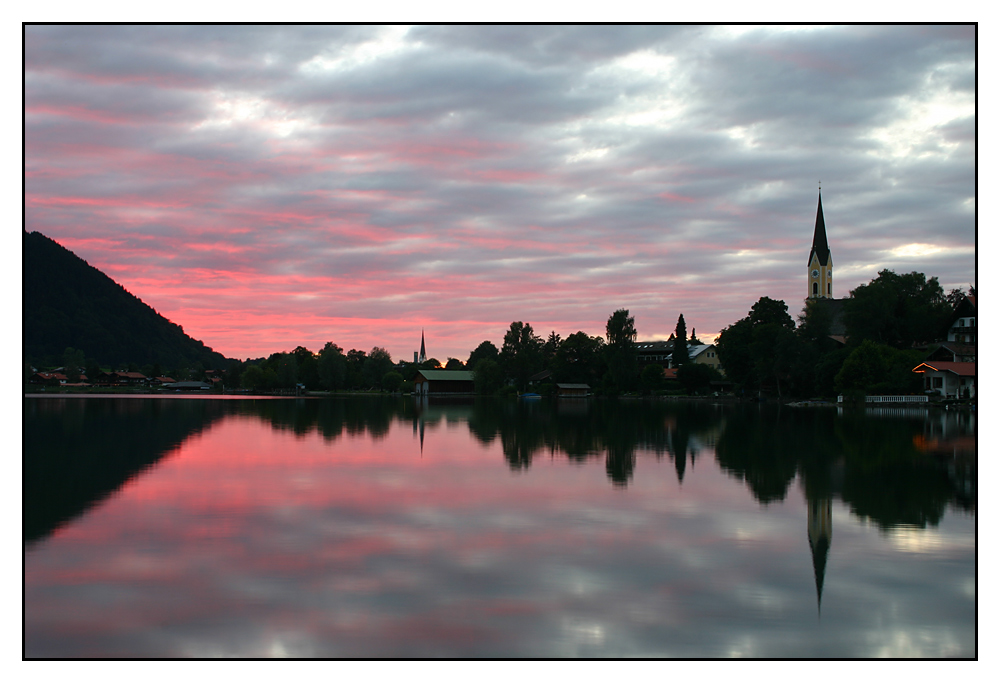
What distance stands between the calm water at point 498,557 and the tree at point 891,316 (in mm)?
53311

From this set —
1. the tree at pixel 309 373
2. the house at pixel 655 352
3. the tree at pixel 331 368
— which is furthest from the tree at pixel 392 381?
the house at pixel 655 352

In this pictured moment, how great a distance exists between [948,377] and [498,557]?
58475 mm

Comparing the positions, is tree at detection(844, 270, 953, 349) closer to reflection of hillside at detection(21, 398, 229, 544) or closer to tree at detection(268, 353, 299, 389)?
reflection of hillside at detection(21, 398, 229, 544)

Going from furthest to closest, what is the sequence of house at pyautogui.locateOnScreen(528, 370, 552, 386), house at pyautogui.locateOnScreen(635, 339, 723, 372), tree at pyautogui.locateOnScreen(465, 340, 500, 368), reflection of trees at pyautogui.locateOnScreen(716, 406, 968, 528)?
tree at pyautogui.locateOnScreen(465, 340, 500, 368)
house at pyautogui.locateOnScreen(635, 339, 723, 372)
house at pyautogui.locateOnScreen(528, 370, 552, 386)
reflection of trees at pyautogui.locateOnScreen(716, 406, 968, 528)

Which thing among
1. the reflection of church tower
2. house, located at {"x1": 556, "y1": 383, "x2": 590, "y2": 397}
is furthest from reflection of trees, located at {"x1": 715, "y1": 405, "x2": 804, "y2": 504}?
house, located at {"x1": 556, "y1": 383, "x2": 590, "y2": 397}

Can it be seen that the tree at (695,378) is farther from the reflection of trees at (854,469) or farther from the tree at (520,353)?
the reflection of trees at (854,469)

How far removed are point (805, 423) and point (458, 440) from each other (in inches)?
735

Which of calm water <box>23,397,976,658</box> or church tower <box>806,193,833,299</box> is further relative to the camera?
church tower <box>806,193,833,299</box>

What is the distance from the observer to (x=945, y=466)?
59.5ft

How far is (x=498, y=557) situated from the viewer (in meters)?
9.38

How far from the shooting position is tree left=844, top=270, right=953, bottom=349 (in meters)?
68.1

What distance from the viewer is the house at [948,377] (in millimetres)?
55219

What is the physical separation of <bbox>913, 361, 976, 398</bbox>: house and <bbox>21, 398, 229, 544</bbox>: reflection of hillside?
5091cm

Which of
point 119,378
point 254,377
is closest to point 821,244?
point 254,377
